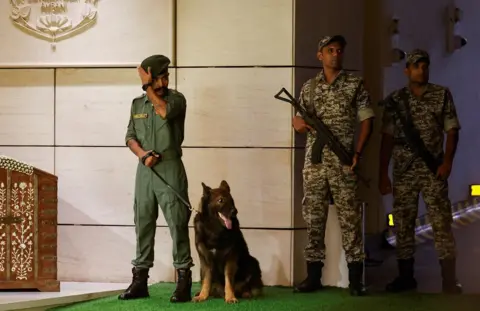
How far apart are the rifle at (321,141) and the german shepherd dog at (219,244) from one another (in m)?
0.77

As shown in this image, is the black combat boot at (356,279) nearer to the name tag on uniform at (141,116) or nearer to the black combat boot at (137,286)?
the black combat boot at (137,286)

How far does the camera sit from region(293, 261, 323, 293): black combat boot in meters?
5.97

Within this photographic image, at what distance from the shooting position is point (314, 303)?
18.3 feet

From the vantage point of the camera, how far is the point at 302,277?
6352 mm

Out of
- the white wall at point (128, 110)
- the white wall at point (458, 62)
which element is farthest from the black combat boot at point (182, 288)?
the white wall at point (458, 62)

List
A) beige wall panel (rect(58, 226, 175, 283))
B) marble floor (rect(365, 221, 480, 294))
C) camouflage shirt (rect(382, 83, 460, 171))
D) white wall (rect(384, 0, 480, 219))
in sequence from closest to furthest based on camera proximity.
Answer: camouflage shirt (rect(382, 83, 460, 171))
marble floor (rect(365, 221, 480, 294))
beige wall panel (rect(58, 226, 175, 283))
white wall (rect(384, 0, 480, 219))

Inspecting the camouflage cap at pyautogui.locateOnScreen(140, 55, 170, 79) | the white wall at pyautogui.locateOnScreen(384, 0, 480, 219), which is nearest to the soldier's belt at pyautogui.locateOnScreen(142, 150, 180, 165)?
the camouflage cap at pyautogui.locateOnScreen(140, 55, 170, 79)

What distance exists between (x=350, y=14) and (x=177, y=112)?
1971 millimetres

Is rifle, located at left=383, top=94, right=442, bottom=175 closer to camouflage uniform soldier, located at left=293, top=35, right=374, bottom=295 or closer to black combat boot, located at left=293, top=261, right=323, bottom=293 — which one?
camouflage uniform soldier, located at left=293, top=35, right=374, bottom=295

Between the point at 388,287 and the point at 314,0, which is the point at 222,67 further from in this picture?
the point at 388,287

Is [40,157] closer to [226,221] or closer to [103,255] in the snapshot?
[103,255]

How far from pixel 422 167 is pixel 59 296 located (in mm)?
2805

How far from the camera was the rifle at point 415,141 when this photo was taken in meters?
5.93

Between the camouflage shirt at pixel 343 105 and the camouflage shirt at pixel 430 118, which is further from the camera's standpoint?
the camouflage shirt at pixel 430 118
